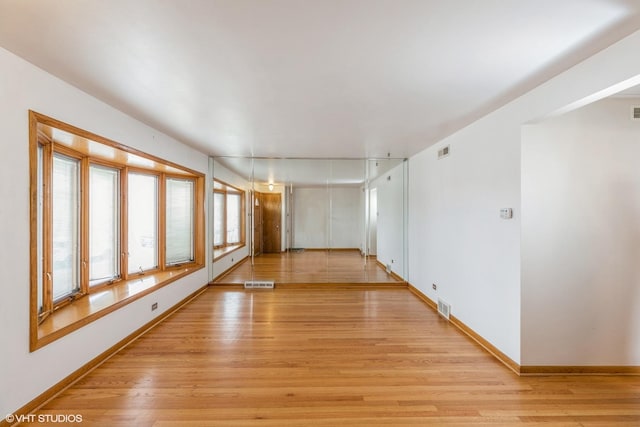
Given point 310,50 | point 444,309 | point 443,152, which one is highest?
point 310,50

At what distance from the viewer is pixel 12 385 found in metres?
1.83

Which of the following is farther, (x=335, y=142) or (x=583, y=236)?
(x=335, y=142)

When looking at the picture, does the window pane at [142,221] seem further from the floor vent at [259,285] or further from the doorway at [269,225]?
the doorway at [269,225]

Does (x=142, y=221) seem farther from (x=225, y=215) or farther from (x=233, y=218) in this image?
(x=233, y=218)

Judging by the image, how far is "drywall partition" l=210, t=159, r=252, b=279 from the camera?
564cm

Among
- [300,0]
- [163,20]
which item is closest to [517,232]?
[300,0]

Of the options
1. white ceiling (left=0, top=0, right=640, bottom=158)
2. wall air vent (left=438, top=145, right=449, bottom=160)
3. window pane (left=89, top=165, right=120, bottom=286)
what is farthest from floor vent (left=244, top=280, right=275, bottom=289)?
wall air vent (left=438, top=145, right=449, bottom=160)

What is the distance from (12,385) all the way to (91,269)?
172 centimetres

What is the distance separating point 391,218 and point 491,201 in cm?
340

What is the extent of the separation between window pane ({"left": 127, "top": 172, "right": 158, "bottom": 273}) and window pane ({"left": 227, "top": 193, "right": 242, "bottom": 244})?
2491 millimetres

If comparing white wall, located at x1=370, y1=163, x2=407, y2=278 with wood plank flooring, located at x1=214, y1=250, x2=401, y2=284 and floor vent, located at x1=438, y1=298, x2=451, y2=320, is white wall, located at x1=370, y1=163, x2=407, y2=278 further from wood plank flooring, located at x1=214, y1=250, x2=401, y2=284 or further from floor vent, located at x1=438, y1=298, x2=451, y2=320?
floor vent, located at x1=438, y1=298, x2=451, y2=320

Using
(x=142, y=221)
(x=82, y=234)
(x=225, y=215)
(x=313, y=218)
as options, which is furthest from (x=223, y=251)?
(x=82, y=234)

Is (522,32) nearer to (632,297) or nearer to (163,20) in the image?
(163,20)

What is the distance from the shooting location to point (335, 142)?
4180 mm
